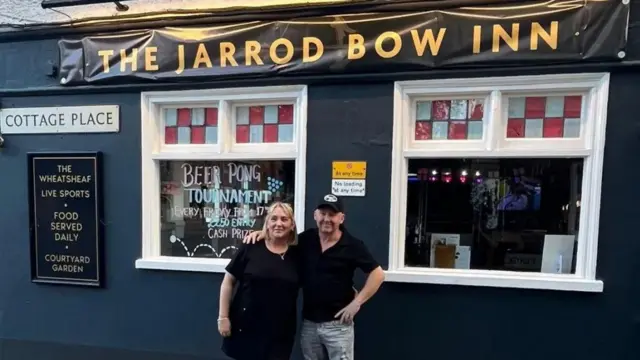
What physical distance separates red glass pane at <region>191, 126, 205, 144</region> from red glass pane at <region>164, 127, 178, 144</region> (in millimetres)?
165

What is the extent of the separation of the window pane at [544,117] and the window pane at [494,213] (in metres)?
0.21

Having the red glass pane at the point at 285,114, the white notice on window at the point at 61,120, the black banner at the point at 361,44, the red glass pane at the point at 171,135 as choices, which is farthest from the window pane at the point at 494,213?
the white notice on window at the point at 61,120

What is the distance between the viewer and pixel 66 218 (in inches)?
167

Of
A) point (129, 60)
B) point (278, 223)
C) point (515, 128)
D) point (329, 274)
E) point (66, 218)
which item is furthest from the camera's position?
point (66, 218)

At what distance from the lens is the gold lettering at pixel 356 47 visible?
3.58m

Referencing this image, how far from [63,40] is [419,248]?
3.78 metres

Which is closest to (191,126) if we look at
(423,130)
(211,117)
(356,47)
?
(211,117)

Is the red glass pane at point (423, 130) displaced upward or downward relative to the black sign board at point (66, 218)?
upward

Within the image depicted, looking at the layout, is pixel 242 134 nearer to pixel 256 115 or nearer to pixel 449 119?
pixel 256 115

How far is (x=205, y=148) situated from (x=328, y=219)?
1688 mm

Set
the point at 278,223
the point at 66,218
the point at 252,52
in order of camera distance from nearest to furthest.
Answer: the point at 278,223 < the point at 252,52 < the point at 66,218

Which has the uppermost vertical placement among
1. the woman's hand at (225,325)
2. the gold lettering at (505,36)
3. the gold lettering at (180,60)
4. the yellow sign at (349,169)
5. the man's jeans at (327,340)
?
the gold lettering at (505,36)

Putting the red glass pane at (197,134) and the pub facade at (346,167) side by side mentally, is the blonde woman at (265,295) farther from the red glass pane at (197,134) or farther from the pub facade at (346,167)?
the red glass pane at (197,134)

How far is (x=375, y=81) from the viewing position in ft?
11.8
